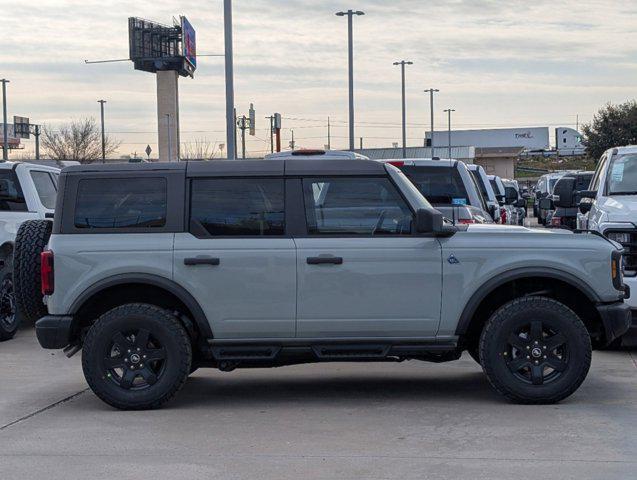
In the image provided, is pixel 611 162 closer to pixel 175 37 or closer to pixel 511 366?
pixel 511 366

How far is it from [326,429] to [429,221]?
1768 millimetres

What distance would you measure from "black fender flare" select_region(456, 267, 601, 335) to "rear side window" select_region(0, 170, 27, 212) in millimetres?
7309

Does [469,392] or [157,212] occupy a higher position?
[157,212]

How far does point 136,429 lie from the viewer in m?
7.61

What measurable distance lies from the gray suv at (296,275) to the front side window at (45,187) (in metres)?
5.86

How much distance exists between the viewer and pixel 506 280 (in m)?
8.12

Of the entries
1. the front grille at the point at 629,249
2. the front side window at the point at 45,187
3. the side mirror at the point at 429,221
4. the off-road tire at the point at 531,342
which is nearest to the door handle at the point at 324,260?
the side mirror at the point at 429,221

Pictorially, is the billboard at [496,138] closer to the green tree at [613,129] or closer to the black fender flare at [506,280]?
the green tree at [613,129]

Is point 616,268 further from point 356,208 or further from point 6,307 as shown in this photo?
point 6,307

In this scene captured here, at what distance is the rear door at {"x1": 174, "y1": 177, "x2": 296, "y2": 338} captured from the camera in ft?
26.6

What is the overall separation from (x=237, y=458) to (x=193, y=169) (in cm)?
258

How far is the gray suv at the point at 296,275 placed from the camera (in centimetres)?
811

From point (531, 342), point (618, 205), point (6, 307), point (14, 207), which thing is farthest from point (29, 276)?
point (618, 205)

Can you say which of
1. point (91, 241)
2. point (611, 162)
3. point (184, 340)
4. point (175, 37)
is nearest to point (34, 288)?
point (91, 241)
